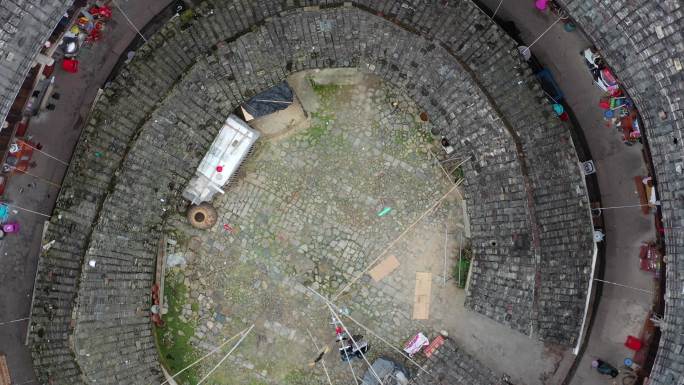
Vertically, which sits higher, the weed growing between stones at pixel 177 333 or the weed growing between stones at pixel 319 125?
the weed growing between stones at pixel 319 125

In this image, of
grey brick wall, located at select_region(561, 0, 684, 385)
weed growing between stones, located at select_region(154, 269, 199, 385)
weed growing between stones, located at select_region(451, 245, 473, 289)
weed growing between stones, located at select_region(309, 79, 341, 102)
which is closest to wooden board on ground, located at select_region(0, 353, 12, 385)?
weed growing between stones, located at select_region(154, 269, 199, 385)

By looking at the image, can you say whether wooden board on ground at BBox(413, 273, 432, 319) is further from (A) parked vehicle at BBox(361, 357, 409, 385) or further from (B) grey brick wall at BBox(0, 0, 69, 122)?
(B) grey brick wall at BBox(0, 0, 69, 122)

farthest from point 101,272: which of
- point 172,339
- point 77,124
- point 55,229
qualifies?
point 77,124

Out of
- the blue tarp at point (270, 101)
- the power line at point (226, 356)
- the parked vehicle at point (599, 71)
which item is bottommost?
the power line at point (226, 356)

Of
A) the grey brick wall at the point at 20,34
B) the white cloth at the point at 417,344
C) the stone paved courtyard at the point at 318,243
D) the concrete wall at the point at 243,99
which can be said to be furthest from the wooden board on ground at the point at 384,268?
the grey brick wall at the point at 20,34

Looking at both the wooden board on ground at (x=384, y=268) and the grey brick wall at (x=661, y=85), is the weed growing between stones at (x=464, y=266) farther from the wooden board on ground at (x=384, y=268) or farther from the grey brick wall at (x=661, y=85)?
the grey brick wall at (x=661, y=85)

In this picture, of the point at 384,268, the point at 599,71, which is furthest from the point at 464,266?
the point at 599,71
